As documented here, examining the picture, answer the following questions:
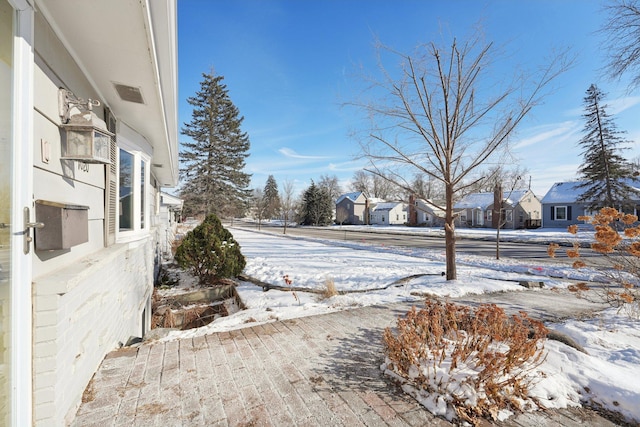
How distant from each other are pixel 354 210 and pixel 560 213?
23.0 meters

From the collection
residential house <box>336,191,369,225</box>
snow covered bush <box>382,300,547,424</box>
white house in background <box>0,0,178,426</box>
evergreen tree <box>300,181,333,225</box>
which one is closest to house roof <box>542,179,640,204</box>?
residential house <box>336,191,369,225</box>

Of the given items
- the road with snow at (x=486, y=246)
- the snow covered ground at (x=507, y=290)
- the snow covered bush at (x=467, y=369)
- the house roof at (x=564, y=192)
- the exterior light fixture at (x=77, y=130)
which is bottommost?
the road with snow at (x=486, y=246)

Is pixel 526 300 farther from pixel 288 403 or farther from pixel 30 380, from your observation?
pixel 30 380

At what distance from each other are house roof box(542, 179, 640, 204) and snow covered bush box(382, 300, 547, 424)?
29.6 metres

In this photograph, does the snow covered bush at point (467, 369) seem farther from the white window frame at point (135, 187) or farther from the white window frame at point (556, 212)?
the white window frame at point (556, 212)

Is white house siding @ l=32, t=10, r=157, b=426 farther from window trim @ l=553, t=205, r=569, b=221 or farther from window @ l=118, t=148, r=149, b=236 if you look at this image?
window trim @ l=553, t=205, r=569, b=221

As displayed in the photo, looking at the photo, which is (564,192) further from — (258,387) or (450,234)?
(258,387)

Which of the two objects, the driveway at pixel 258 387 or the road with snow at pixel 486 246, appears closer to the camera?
the driveway at pixel 258 387

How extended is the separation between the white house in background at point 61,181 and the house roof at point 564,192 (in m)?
31.6

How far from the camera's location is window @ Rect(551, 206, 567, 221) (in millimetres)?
25516

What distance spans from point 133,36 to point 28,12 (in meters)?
0.58

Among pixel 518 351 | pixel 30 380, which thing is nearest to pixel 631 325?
pixel 518 351

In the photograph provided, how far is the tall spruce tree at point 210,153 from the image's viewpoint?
22.5 m

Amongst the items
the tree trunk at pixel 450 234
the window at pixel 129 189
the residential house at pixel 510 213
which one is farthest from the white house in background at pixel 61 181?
the residential house at pixel 510 213
